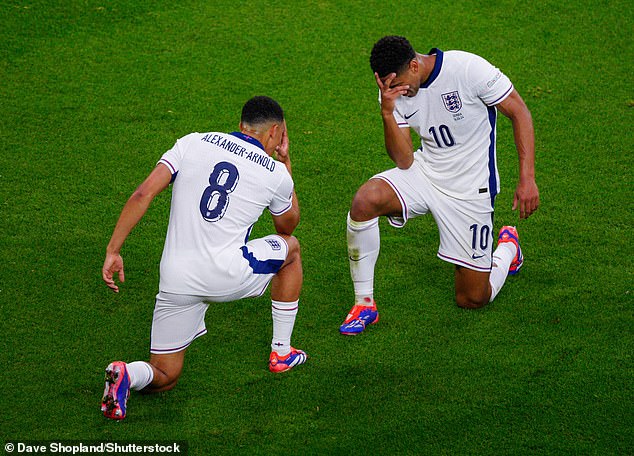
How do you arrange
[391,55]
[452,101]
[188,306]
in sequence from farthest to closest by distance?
1. [452,101]
2. [391,55]
3. [188,306]

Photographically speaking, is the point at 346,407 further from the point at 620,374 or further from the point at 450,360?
the point at 620,374

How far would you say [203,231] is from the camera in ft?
15.9

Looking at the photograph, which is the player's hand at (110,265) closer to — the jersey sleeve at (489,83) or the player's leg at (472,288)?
the player's leg at (472,288)

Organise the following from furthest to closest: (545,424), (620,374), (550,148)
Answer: (550,148)
(620,374)
(545,424)

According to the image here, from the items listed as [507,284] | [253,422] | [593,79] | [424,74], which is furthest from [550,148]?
[253,422]

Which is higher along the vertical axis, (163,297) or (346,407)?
(163,297)

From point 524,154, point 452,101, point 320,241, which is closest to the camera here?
point 524,154

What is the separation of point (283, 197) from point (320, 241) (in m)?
1.69

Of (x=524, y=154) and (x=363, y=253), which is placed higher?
(x=524, y=154)

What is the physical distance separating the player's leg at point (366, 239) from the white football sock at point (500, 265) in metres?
0.78

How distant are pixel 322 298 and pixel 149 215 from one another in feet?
5.51

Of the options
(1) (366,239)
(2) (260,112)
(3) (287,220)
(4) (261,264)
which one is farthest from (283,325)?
(2) (260,112)

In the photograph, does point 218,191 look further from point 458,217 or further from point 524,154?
point 524,154

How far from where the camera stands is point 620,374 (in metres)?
5.22
